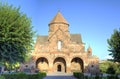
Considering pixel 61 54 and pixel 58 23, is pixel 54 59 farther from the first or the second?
pixel 58 23

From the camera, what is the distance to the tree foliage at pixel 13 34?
2768cm

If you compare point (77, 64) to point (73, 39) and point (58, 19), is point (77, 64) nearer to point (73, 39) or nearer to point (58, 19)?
point (73, 39)

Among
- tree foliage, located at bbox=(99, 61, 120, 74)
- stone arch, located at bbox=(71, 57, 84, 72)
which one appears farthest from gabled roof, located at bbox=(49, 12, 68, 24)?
tree foliage, located at bbox=(99, 61, 120, 74)

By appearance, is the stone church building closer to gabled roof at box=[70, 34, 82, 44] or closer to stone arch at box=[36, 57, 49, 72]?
stone arch at box=[36, 57, 49, 72]

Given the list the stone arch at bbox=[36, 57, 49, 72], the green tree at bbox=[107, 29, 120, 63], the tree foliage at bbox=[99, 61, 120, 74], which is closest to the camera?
the green tree at bbox=[107, 29, 120, 63]

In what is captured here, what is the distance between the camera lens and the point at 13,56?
3122cm

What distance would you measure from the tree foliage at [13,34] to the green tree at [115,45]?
588 inches

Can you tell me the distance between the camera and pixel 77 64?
64.0 metres

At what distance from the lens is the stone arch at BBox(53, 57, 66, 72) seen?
6419 cm

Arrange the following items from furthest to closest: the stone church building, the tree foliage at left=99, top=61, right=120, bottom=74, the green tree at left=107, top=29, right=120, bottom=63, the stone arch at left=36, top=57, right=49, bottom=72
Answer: the stone arch at left=36, top=57, right=49, bottom=72
the stone church building
the tree foliage at left=99, top=61, right=120, bottom=74
the green tree at left=107, top=29, right=120, bottom=63

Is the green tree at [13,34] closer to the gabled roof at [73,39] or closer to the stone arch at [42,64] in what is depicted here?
the stone arch at [42,64]

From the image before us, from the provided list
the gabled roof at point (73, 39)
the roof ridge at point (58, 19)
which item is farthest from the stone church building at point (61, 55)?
the gabled roof at point (73, 39)

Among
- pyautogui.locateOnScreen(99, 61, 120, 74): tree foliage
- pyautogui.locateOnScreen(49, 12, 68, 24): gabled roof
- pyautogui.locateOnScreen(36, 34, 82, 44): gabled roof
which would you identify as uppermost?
pyautogui.locateOnScreen(49, 12, 68, 24): gabled roof

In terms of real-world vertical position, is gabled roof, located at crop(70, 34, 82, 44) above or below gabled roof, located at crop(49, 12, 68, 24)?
below
